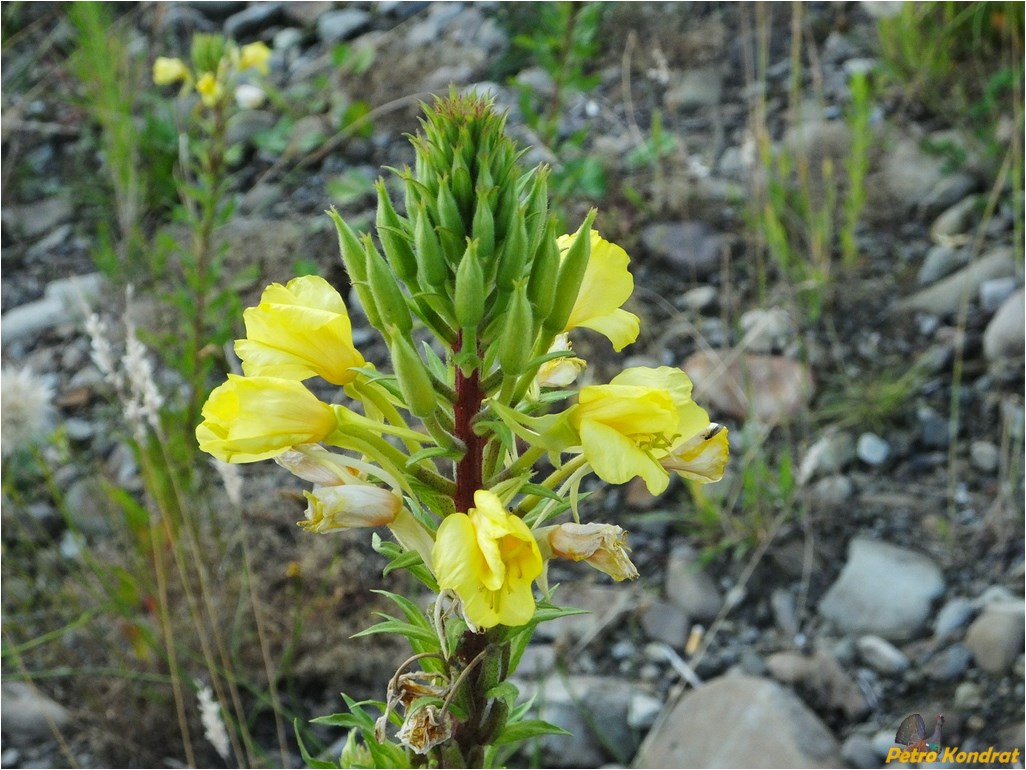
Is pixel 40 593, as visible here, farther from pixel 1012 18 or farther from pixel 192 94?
pixel 1012 18

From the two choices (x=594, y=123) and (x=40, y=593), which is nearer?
(x=40, y=593)

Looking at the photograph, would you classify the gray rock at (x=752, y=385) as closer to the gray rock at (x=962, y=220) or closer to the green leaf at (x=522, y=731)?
the gray rock at (x=962, y=220)

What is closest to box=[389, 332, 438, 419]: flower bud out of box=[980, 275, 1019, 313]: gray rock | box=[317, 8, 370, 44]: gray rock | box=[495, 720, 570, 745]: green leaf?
box=[495, 720, 570, 745]: green leaf

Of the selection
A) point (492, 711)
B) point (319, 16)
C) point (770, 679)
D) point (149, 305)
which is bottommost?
point (770, 679)

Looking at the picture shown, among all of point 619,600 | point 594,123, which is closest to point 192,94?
point 594,123

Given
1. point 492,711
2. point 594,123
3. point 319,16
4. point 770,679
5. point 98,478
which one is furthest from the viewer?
point 319,16

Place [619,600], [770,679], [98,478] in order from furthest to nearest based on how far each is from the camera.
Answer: [98,478]
[619,600]
[770,679]

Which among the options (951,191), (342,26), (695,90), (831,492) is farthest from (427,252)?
(342,26)

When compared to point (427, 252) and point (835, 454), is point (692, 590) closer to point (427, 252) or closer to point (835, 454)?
point (835, 454)
